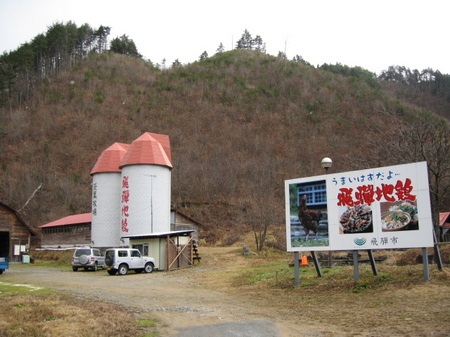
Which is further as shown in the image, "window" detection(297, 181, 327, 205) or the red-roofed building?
the red-roofed building

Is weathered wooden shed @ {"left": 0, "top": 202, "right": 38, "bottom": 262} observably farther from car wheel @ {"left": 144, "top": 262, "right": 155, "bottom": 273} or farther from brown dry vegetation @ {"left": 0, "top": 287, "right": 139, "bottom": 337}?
brown dry vegetation @ {"left": 0, "top": 287, "right": 139, "bottom": 337}

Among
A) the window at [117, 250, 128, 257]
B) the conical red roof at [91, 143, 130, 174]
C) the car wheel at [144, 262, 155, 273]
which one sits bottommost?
the car wheel at [144, 262, 155, 273]

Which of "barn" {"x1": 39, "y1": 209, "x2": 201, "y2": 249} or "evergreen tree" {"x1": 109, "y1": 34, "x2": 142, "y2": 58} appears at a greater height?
"evergreen tree" {"x1": 109, "y1": 34, "x2": 142, "y2": 58}

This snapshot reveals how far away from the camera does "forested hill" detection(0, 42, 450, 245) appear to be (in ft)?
198

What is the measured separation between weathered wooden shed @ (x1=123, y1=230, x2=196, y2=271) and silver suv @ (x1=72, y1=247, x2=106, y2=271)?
255 centimetres

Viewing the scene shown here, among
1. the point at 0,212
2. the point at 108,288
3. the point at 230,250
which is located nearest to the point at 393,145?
the point at 230,250

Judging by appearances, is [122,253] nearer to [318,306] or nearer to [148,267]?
[148,267]

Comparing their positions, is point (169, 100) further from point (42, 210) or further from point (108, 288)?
point (108, 288)

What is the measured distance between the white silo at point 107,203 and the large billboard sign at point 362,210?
23.9m

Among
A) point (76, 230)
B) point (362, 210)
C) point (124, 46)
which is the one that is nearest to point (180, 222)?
point (76, 230)

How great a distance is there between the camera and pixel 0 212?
42312 mm

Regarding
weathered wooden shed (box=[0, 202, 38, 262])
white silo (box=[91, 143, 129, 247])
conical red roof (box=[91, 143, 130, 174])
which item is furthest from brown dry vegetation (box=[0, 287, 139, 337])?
weathered wooden shed (box=[0, 202, 38, 262])

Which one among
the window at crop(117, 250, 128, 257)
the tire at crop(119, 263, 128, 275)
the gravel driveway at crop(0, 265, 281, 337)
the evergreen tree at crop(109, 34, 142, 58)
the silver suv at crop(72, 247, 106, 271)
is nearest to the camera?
the gravel driveway at crop(0, 265, 281, 337)

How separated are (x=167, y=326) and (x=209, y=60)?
108m
